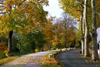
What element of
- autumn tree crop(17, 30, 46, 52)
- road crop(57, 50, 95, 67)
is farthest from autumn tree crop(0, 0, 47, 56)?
autumn tree crop(17, 30, 46, 52)

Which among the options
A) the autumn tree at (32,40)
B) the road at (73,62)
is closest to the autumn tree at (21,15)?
the road at (73,62)

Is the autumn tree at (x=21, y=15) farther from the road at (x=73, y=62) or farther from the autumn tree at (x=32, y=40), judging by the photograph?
the autumn tree at (x=32, y=40)

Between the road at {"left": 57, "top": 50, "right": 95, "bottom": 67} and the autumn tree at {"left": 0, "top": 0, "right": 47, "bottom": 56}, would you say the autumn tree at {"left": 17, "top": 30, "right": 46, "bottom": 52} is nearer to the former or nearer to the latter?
the autumn tree at {"left": 0, "top": 0, "right": 47, "bottom": 56}

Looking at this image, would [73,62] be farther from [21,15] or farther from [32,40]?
[32,40]

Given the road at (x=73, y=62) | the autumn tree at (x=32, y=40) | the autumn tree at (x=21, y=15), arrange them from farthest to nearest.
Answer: the autumn tree at (x=32, y=40)
the autumn tree at (x=21, y=15)
the road at (x=73, y=62)

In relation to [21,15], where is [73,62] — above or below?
below

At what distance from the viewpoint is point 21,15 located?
1775 cm

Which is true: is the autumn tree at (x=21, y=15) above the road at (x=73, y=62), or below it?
above

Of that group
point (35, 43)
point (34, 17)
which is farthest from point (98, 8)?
point (35, 43)

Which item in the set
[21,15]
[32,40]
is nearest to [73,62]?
[21,15]

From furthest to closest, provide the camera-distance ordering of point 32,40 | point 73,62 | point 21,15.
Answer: point 32,40 → point 21,15 → point 73,62

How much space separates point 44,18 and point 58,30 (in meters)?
22.6

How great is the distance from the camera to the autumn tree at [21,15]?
17344 mm

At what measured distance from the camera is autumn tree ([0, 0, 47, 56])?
1734 centimetres
